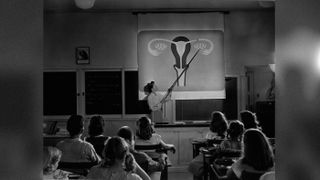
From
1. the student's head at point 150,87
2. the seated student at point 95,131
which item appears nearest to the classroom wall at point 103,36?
the student's head at point 150,87

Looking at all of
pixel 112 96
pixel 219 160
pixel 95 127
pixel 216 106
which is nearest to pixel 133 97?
pixel 112 96

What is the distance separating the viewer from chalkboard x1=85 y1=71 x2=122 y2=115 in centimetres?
710

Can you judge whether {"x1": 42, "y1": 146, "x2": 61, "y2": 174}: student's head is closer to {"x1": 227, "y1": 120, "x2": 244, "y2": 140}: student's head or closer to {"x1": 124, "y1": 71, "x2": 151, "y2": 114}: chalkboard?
{"x1": 227, "y1": 120, "x2": 244, "y2": 140}: student's head

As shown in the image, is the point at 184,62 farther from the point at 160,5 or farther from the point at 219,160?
the point at 219,160

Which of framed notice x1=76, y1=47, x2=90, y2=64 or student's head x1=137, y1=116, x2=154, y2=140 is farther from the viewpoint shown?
framed notice x1=76, y1=47, x2=90, y2=64

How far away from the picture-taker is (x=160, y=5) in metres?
6.96

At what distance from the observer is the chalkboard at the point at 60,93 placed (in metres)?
7.10

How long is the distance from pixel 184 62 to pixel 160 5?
0.95 m

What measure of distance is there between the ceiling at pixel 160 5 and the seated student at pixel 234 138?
2.79 m

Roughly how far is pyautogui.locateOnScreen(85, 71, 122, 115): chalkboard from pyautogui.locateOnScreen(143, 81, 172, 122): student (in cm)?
48

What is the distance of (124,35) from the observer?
7.18 m

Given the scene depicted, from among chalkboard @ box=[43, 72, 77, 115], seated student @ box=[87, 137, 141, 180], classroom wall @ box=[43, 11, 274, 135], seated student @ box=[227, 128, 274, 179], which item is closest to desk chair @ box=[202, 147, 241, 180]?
seated student @ box=[227, 128, 274, 179]

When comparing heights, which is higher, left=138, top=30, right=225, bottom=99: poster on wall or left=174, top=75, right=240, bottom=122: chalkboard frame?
left=138, top=30, right=225, bottom=99: poster on wall

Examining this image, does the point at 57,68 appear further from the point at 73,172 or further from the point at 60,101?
the point at 73,172
